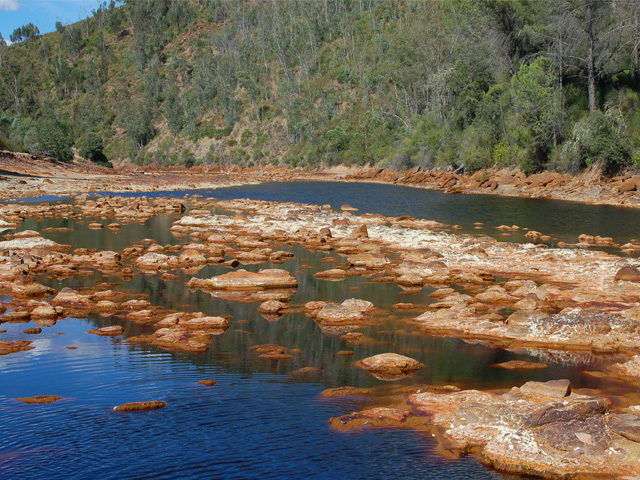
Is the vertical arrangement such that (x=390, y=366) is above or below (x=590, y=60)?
below

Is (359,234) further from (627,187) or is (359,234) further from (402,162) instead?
(402,162)

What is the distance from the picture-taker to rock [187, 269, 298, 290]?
17609 mm

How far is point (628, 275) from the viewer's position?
1756 cm

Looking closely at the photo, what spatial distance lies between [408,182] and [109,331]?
175 ft

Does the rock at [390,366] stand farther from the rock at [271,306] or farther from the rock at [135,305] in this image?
the rock at [135,305]

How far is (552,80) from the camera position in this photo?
160 ft

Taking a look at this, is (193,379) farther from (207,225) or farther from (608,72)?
(608,72)

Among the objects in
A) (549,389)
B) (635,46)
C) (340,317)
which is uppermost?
(635,46)

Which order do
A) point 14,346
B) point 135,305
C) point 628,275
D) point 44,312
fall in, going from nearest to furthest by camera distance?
point 14,346, point 44,312, point 135,305, point 628,275

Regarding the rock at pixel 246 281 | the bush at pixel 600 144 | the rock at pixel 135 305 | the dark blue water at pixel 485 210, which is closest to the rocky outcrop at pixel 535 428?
the rock at pixel 135 305

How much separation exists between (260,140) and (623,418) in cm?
9970

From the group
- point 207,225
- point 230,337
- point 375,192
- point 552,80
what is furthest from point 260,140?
point 230,337

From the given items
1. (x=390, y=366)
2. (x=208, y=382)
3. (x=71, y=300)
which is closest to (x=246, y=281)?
(x=71, y=300)

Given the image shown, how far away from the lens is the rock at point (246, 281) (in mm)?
17609
